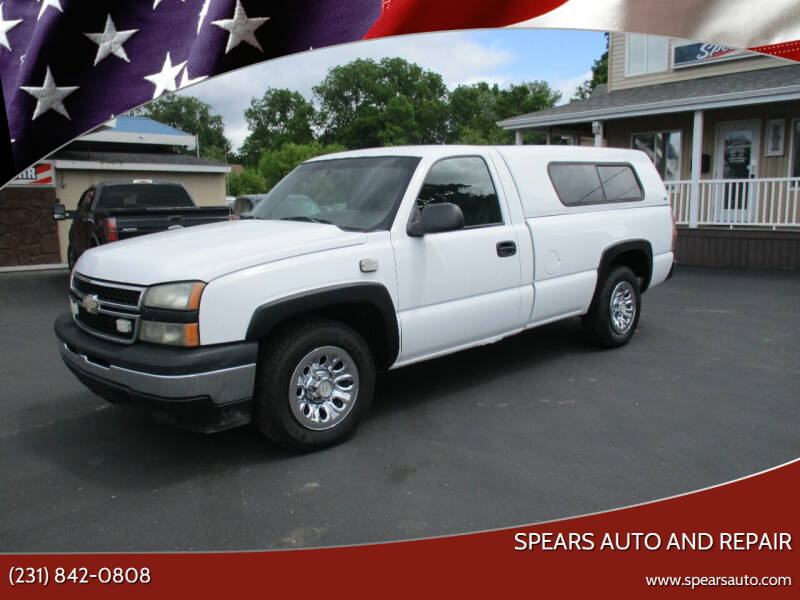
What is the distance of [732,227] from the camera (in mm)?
13867

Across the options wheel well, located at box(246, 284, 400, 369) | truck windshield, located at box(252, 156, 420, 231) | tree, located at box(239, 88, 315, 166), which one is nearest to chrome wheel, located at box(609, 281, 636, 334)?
truck windshield, located at box(252, 156, 420, 231)

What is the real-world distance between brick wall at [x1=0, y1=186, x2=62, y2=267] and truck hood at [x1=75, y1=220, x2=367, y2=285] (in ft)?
42.5

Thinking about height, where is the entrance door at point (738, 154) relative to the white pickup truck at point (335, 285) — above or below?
above

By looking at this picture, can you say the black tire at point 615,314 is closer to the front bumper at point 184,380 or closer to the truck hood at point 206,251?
the truck hood at point 206,251

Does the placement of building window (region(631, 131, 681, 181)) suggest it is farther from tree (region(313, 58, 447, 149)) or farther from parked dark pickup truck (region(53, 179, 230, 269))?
tree (region(313, 58, 447, 149))

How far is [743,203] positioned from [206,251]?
1260cm

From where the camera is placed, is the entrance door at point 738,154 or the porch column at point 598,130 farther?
the porch column at point 598,130

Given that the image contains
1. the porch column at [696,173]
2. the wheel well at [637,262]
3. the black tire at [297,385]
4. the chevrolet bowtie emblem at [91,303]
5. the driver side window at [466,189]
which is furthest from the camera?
the porch column at [696,173]

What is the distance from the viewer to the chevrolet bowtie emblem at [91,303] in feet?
13.2

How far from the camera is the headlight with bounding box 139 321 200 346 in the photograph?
3562 millimetres

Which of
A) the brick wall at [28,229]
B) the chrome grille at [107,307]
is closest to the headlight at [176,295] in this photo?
the chrome grille at [107,307]

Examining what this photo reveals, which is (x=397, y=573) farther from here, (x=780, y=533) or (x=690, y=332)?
(x=690, y=332)

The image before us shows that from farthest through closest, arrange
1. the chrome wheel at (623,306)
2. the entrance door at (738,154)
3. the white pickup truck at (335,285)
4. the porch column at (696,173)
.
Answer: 1. the entrance door at (738,154)
2. the porch column at (696,173)
3. the chrome wheel at (623,306)
4. the white pickup truck at (335,285)
